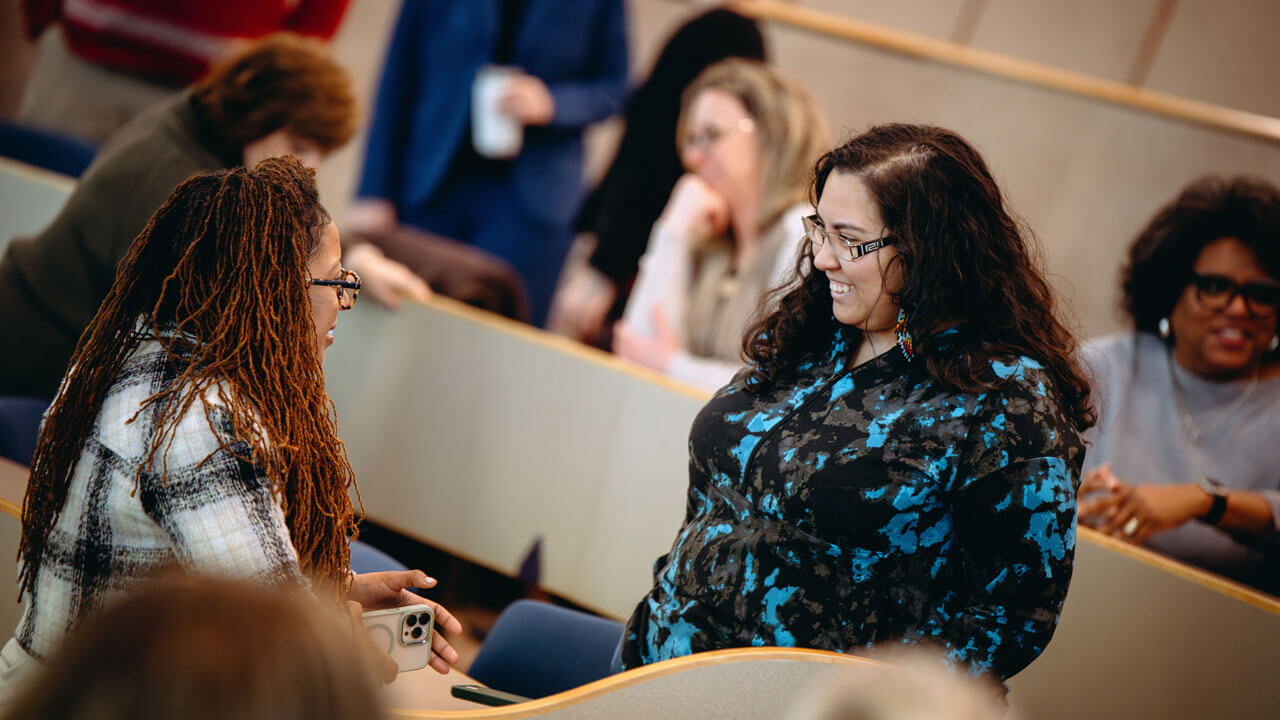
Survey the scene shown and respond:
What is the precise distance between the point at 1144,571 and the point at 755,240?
1240 mm

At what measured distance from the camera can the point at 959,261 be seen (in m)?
1.35

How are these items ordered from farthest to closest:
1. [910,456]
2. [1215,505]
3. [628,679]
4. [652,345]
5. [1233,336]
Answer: [652,345] → [1233,336] → [1215,505] → [910,456] → [628,679]

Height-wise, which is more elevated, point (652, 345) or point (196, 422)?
point (652, 345)

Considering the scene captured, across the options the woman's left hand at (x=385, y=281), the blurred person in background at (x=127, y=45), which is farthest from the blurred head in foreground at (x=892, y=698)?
the blurred person in background at (x=127, y=45)

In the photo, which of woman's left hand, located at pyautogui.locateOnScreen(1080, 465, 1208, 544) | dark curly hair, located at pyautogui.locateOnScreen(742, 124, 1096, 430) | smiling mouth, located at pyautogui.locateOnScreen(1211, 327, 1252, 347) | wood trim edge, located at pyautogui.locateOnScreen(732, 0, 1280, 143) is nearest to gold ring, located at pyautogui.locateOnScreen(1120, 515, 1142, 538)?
woman's left hand, located at pyautogui.locateOnScreen(1080, 465, 1208, 544)

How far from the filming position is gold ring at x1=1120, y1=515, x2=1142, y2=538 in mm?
1938

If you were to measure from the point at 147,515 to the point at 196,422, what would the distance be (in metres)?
0.11

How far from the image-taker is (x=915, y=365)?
1.39m

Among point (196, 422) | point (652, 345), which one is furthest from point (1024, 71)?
point (196, 422)

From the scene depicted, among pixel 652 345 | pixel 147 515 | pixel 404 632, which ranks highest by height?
pixel 652 345

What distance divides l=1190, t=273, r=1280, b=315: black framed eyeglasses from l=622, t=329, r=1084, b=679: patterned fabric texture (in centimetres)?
112

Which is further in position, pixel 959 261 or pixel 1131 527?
pixel 1131 527

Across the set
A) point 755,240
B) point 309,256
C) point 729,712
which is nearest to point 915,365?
point 729,712

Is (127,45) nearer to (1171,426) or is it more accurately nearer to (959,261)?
(959,261)
